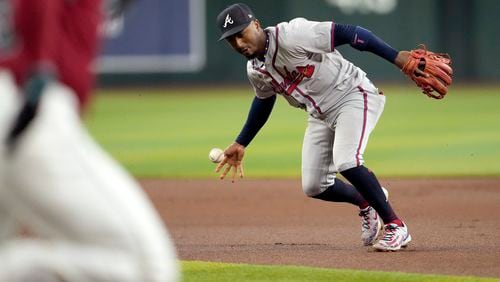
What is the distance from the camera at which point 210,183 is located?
10438 mm

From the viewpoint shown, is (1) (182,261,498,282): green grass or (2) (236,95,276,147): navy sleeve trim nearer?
Answer: (1) (182,261,498,282): green grass

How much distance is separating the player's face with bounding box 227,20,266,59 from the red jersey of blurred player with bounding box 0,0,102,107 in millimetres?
3039

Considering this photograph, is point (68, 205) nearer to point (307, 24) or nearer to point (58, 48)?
point (58, 48)

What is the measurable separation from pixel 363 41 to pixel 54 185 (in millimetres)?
3424

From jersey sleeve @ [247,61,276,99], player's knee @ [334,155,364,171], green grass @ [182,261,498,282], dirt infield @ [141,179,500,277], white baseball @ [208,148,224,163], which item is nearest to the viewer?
green grass @ [182,261,498,282]

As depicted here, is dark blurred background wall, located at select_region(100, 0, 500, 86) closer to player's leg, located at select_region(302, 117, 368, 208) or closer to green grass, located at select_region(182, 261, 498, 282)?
player's leg, located at select_region(302, 117, 368, 208)

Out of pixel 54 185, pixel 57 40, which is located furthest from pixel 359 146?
pixel 54 185

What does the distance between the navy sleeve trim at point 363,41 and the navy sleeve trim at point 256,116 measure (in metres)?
0.73

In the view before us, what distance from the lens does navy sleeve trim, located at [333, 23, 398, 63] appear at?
230 inches

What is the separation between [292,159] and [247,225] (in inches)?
184

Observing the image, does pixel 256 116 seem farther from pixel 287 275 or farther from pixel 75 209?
pixel 75 209

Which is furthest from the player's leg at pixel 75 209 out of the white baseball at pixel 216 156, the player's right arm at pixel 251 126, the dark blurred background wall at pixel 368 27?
the dark blurred background wall at pixel 368 27

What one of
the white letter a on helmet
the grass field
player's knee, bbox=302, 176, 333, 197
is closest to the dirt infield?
player's knee, bbox=302, 176, 333, 197

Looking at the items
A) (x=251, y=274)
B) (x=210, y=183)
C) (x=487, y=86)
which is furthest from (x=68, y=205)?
(x=487, y=86)
